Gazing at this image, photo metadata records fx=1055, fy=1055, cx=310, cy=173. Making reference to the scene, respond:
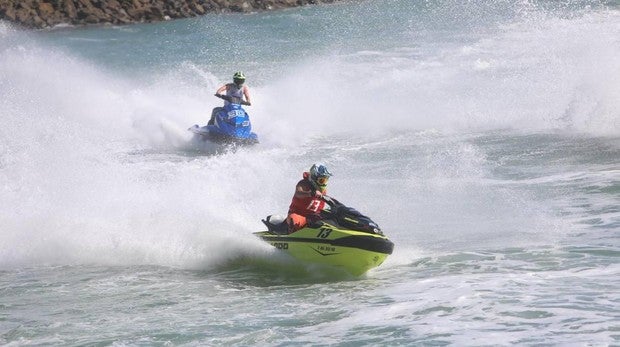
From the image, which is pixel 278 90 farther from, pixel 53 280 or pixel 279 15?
pixel 279 15

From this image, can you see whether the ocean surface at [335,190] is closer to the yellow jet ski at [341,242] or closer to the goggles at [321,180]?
the yellow jet ski at [341,242]

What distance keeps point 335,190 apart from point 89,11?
37.9m

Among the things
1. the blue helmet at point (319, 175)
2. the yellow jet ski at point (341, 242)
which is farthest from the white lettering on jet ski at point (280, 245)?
the blue helmet at point (319, 175)

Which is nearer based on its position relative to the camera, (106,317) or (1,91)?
(106,317)

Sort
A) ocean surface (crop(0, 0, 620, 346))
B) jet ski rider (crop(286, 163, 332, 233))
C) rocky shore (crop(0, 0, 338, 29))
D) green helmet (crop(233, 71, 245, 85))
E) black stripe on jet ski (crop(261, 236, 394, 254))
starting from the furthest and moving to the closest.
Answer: rocky shore (crop(0, 0, 338, 29)) → green helmet (crop(233, 71, 245, 85)) → jet ski rider (crop(286, 163, 332, 233)) → black stripe on jet ski (crop(261, 236, 394, 254)) → ocean surface (crop(0, 0, 620, 346))

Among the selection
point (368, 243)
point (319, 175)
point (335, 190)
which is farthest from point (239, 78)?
point (368, 243)

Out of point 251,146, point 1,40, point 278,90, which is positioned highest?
point 1,40

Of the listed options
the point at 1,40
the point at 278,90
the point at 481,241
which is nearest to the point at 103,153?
the point at 278,90

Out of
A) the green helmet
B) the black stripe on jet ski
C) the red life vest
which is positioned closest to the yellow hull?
the black stripe on jet ski

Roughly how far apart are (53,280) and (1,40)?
34264 mm

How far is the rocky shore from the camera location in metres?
52.9

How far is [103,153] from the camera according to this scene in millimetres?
25062

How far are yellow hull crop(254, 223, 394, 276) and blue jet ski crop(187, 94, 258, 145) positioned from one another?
11.1 meters

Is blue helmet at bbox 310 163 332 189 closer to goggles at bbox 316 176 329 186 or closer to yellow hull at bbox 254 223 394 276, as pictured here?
goggles at bbox 316 176 329 186
